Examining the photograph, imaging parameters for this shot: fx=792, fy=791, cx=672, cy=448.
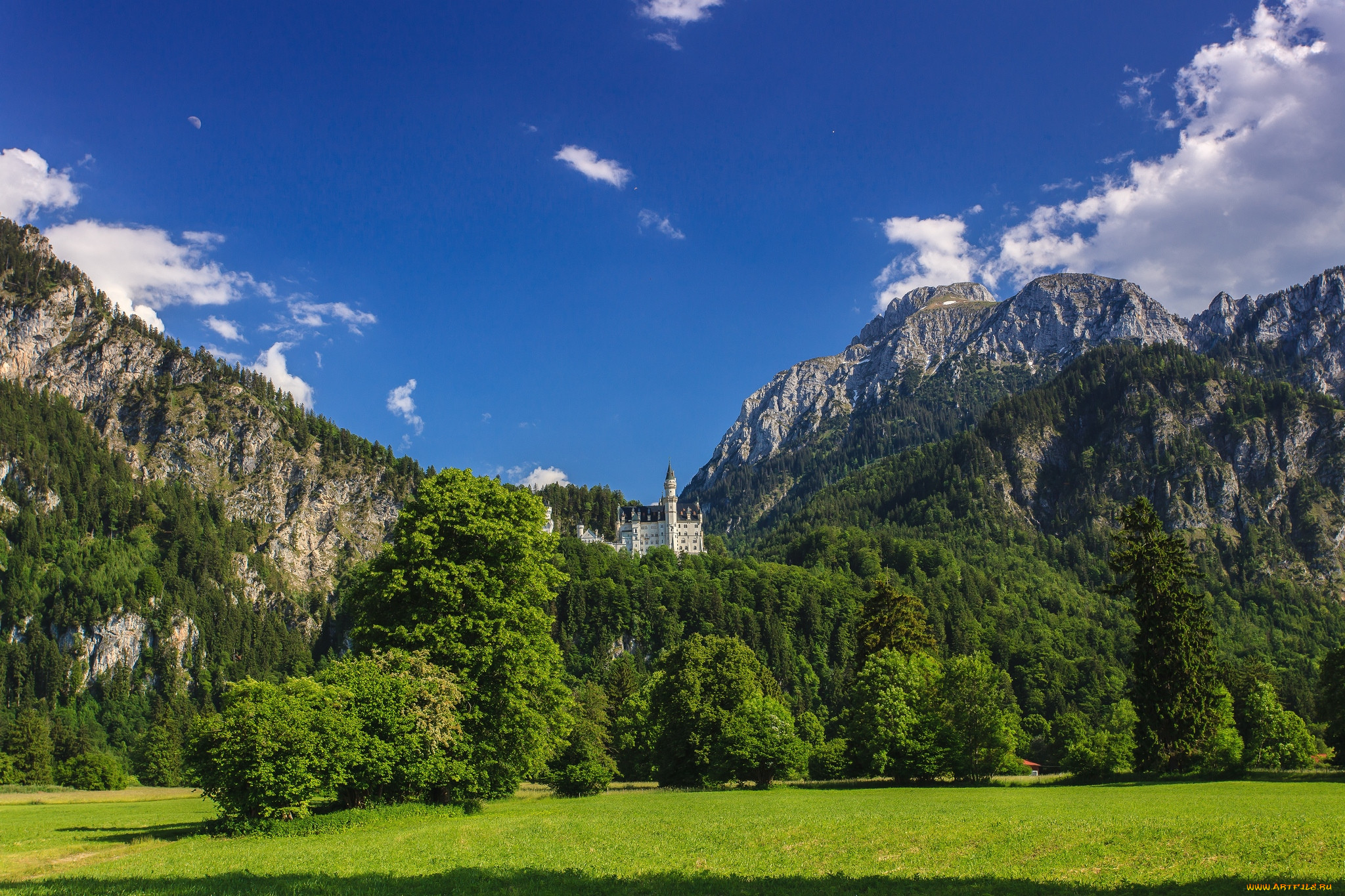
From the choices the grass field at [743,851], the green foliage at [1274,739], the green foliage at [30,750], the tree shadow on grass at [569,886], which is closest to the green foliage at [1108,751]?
the green foliage at [1274,739]

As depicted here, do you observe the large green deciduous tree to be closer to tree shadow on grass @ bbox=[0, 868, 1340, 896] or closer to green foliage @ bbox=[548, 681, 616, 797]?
green foliage @ bbox=[548, 681, 616, 797]

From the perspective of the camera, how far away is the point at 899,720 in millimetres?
47781

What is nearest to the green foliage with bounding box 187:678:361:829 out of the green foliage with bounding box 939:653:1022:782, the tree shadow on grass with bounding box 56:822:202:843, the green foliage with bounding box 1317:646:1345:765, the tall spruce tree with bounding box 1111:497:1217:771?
the tree shadow on grass with bounding box 56:822:202:843

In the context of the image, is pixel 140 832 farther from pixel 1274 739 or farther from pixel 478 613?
pixel 1274 739

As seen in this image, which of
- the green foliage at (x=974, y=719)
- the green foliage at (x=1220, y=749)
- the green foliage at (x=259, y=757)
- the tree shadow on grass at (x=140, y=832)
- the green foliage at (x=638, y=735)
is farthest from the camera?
the green foliage at (x=638, y=735)

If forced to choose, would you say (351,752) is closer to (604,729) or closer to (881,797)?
(881,797)

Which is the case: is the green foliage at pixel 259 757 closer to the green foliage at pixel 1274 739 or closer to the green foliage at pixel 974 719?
the green foliage at pixel 974 719

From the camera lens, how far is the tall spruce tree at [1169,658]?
138 feet

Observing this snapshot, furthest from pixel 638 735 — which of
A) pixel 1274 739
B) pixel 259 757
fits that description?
pixel 1274 739

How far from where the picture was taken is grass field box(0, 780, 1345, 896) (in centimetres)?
1552

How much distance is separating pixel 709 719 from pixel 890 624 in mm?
14718

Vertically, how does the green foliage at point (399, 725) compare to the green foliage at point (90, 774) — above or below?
above

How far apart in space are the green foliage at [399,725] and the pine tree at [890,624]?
3418 centimetres

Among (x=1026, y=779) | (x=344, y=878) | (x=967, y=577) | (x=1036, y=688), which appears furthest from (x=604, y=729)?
(x=967, y=577)
